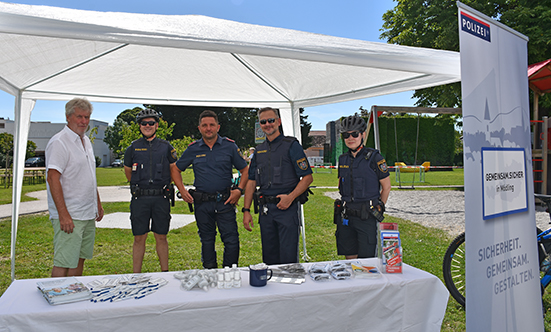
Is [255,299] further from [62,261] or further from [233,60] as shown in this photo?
[233,60]

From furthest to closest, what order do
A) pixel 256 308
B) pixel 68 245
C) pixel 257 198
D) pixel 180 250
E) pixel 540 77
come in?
pixel 540 77
pixel 180 250
pixel 257 198
pixel 68 245
pixel 256 308

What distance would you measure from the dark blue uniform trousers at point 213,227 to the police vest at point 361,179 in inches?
47.8

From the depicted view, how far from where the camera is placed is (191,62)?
394 centimetres

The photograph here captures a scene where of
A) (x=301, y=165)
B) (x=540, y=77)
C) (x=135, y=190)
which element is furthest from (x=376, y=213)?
(x=540, y=77)

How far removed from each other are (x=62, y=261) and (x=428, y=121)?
32.6 m

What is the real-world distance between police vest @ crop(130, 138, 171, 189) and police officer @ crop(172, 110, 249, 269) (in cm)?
28

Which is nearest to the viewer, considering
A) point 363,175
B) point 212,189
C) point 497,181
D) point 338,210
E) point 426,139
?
point 497,181

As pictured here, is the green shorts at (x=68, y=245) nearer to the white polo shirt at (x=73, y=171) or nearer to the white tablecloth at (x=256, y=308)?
the white polo shirt at (x=73, y=171)

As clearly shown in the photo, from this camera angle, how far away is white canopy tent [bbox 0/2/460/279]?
2.24 meters

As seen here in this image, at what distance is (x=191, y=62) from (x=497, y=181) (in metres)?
3.15

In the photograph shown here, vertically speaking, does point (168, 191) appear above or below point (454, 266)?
above

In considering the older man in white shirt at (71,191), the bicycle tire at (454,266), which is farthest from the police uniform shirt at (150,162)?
the bicycle tire at (454,266)

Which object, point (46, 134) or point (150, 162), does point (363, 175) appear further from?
point (46, 134)

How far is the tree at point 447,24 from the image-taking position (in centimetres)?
1184
